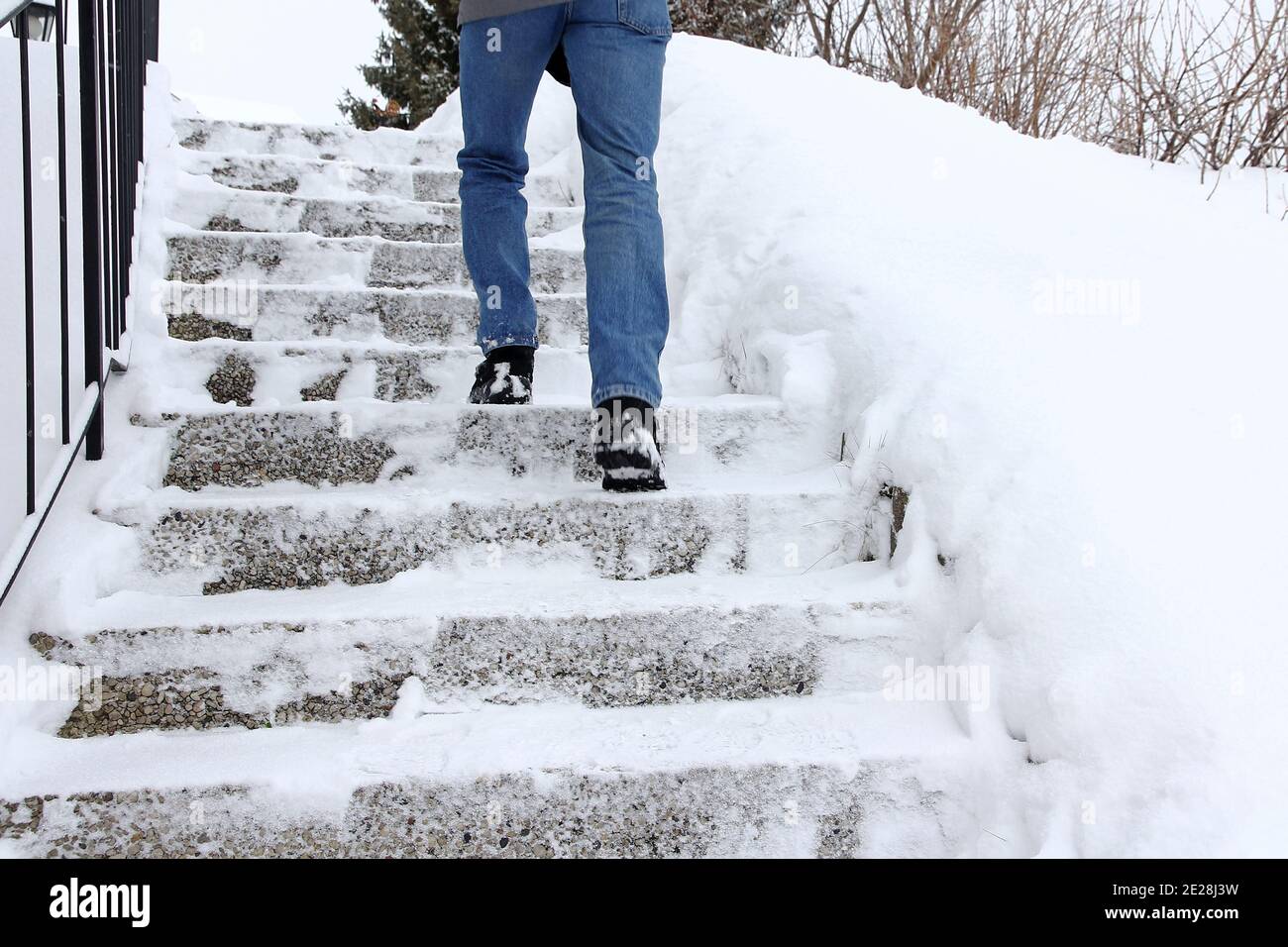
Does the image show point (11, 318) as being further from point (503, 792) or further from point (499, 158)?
point (503, 792)

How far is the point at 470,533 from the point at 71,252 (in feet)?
4.40

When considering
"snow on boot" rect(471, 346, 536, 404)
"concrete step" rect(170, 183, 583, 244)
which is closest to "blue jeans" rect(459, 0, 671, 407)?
"snow on boot" rect(471, 346, 536, 404)

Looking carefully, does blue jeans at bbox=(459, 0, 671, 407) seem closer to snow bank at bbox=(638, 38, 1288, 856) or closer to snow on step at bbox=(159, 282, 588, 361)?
snow bank at bbox=(638, 38, 1288, 856)

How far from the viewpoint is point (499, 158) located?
174cm

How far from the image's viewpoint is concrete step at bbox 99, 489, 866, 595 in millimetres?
1444

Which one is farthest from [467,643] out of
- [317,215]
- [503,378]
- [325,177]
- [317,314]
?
[325,177]

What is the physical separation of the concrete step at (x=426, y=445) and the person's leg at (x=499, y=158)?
21cm

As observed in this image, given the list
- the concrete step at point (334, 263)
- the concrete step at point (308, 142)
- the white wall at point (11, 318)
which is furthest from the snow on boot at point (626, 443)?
the concrete step at point (308, 142)

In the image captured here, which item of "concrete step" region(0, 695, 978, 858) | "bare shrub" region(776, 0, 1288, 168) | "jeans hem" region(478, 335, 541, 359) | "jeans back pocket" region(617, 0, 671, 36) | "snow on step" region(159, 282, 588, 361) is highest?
"bare shrub" region(776, 0, 1288, 168)

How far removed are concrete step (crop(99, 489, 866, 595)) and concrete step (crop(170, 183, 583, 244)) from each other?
4.44 feet

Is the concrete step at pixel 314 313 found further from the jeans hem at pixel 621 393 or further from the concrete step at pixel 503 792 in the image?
the concrete step at pixel 503 792

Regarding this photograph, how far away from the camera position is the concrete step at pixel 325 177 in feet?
9.62
